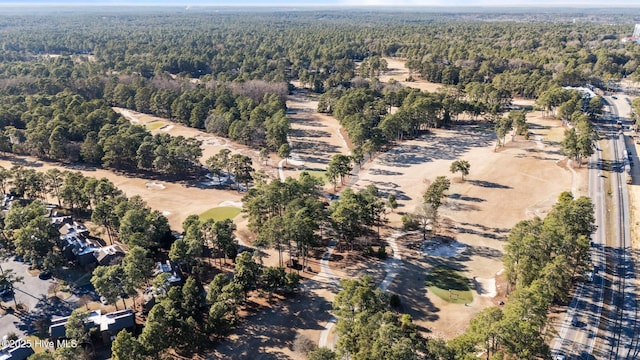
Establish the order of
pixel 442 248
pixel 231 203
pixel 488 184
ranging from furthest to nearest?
1. pixel 488 184
2. pixel 231 203
3. pixel 442 248

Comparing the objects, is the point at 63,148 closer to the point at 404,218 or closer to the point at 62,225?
→ the point at 62,225

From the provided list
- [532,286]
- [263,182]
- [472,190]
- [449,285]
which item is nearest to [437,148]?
[472,190]

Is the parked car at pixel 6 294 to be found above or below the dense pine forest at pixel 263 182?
below

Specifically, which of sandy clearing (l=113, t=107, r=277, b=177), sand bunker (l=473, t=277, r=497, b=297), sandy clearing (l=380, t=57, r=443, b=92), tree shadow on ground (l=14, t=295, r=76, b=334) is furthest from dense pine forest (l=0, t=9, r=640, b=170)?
sand bunker (l=473, t=277, r=497, b=297)

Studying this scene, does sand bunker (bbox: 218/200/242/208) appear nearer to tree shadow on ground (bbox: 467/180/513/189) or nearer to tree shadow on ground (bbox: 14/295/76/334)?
tree shadow on ground (bbox: 14/295/76/334)

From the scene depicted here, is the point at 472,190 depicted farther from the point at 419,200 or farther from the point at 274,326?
the point at 274,326

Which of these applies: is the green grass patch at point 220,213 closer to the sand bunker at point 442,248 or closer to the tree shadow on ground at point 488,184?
the sand bunker at point 442,248

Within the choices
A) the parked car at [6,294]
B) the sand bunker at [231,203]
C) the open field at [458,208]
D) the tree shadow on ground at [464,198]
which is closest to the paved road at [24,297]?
the parked car at [6,294]
